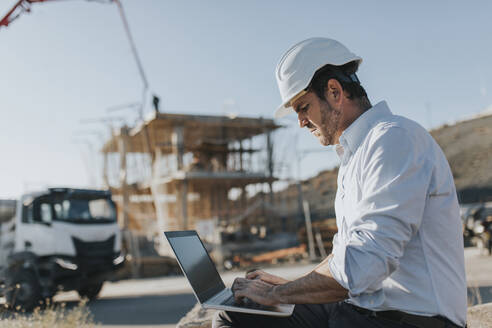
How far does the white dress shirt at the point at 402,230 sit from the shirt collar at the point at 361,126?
0.07 m

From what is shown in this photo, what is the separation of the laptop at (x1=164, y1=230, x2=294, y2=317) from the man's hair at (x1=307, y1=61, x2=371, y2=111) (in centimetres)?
85

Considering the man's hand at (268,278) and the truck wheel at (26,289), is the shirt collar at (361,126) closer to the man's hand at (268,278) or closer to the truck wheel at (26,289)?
the man's hand at (268,278)

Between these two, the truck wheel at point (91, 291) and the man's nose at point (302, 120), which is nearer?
the man's nose at point (302, 120)

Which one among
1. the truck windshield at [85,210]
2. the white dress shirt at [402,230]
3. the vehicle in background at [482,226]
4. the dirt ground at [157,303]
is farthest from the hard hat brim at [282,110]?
the vehicle in background at [482,226]

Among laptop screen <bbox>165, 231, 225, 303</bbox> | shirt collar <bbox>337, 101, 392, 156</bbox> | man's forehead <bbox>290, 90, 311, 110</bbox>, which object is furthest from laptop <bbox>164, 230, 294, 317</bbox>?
man's forehead <bbox>290, 90, 311, 110</bbox>

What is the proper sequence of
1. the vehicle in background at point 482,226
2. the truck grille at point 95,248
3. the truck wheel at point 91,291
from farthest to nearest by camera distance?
1. the vehicle in background at point 482,226
2. the truck wheel at point 91,291
3. the truck grille at point 95,248

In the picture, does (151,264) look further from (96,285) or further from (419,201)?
(419,201)

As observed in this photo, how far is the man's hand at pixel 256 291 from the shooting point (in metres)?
1.81

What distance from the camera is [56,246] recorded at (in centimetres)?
938

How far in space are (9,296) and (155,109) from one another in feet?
50.1

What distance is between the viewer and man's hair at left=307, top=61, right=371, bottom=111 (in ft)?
6.01

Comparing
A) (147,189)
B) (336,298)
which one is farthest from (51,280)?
(147,189)

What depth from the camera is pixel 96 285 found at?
10555 millimetres

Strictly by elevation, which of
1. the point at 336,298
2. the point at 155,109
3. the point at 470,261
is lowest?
the point at 470,261
